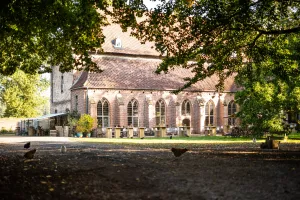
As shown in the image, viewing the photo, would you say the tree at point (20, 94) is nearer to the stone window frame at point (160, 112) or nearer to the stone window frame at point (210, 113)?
the stone window frame at point (160, 112)

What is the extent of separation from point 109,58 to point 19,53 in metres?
24.8

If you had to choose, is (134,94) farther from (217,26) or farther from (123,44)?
(217,26)

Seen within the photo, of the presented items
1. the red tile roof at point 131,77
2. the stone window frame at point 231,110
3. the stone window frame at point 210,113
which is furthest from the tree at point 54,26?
the stone window frame at point 231,110

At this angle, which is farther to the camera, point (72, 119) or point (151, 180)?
point (72, 119)

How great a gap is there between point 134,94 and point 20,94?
25.8 m

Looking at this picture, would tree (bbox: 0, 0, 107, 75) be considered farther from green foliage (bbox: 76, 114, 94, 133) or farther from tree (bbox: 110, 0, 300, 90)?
green foliage (bbox: 76, 114, 94, 133)

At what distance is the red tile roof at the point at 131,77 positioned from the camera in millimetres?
42344

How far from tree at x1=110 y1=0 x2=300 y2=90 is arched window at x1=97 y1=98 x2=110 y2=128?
76.5 feet

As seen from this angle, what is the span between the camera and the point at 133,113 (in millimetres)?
44156

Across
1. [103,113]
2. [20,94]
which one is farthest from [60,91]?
[20,94]

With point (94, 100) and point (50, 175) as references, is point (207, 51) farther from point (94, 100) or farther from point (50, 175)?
point (94, 100)

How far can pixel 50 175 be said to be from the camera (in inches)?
417

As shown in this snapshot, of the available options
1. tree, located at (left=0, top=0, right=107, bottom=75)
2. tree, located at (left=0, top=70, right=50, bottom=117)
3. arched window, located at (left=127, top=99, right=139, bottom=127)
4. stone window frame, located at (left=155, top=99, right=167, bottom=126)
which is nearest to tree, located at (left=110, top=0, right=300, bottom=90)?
tree, located at (left=0, top=0, right=107, bottom=75)

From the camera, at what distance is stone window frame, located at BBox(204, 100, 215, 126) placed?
49000mm
